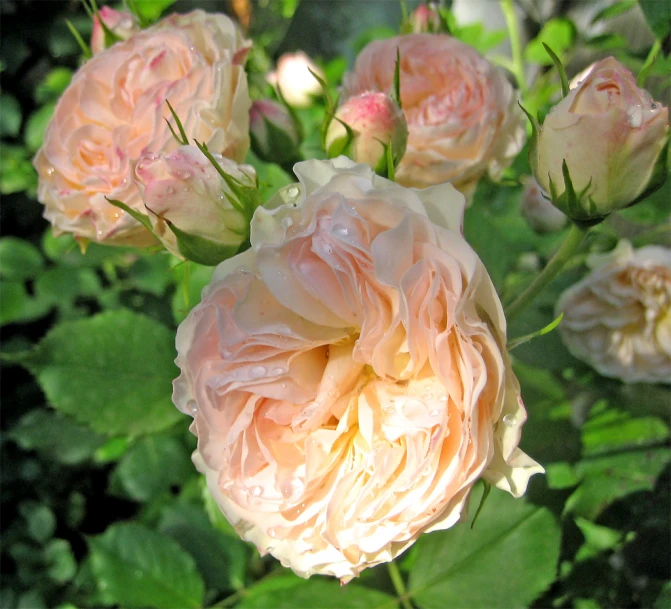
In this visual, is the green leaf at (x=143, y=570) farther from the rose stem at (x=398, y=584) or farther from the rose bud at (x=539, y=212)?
the rose bud at (x=539, y=212)

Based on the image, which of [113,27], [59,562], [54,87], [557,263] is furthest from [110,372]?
[54,87]

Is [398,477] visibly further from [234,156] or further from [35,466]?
[35,466]

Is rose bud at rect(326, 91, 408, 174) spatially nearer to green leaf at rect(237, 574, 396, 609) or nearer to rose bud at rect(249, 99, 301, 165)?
rose bud at rect(249, 99, 301, 165)

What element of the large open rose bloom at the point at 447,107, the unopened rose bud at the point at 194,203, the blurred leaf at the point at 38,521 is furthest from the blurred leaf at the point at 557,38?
the blurred leaf at the point at 38,521

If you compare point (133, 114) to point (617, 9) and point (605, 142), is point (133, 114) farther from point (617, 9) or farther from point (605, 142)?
point (617, 9)

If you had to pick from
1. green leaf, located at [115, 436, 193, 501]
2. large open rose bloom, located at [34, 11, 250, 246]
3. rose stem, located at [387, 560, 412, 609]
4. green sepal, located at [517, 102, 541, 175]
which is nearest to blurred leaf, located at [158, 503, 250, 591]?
green leaf, located at [115, 436, 193, 501]

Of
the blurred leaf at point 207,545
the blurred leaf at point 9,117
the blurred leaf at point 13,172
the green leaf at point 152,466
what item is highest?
the blurred leaf at point 9,117
